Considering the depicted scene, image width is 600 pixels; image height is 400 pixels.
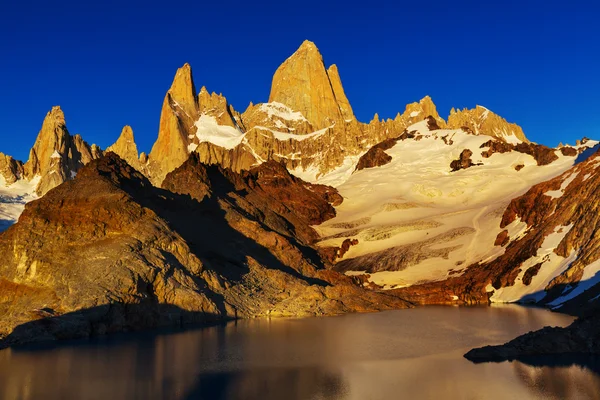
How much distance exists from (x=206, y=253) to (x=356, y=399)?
5613cm

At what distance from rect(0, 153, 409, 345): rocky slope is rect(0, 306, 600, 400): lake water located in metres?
5.15

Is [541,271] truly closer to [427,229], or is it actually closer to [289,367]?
[427,229]

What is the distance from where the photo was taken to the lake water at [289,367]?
34750 millimetres

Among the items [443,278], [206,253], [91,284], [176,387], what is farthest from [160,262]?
[443,278]

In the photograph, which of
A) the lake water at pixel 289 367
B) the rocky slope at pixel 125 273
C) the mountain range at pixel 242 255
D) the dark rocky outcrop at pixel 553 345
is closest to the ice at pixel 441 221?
the mountain range at pixel 242 255

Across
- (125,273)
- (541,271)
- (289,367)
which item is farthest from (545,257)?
(289,367)

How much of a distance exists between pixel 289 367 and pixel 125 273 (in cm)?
2802

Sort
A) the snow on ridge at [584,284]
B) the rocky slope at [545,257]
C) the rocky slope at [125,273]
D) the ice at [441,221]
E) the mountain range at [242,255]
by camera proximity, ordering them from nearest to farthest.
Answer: the rocky slope at [125,273]
the mountain range at [242,255]
the snow on ridge at [584,284]
the rocky slope at [545,257]
the ice at [441,221]

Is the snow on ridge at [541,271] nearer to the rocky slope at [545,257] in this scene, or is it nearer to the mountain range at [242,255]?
the rocky slope at [545,257]

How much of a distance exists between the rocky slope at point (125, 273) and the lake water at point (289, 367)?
515 cm

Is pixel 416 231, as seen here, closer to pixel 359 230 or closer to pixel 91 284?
pixel 359 230

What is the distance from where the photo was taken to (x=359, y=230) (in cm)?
17075

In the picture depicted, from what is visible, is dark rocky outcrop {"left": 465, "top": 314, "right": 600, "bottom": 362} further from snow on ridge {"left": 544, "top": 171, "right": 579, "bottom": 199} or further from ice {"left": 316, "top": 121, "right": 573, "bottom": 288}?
snow on ridge {"left": 544, "top": 171, "right": 579, "bottom": 199}

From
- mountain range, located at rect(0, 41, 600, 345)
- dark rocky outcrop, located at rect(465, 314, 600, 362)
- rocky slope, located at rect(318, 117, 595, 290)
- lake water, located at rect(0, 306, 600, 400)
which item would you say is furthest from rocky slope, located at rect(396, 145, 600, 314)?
dark rocky outcrop, located at rect(465, 314, 600, 362)
